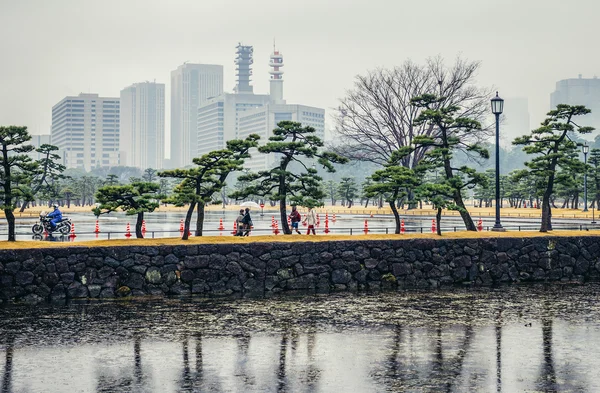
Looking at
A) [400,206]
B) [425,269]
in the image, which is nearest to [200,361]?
[425,269]

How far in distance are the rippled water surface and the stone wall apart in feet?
3.45

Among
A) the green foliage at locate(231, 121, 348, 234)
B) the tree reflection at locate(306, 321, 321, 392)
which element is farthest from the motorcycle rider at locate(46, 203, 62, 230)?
the tree reflection at locate(306, 321, 321, 392)

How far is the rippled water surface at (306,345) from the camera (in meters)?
11.3

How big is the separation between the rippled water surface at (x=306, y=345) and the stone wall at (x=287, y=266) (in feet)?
3.45

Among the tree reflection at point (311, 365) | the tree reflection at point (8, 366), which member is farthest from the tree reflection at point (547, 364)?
the tree reflection at point (8, 366)

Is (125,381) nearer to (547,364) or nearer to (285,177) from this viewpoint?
(547,364)

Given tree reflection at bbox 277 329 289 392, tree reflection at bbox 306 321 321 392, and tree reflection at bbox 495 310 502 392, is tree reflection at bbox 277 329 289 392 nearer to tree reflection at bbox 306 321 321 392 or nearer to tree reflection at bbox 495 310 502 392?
tree reflection at bbox 306 321 321 392

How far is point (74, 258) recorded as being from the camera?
2025 cm

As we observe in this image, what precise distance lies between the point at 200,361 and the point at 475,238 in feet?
47.6

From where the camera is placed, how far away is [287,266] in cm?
2228

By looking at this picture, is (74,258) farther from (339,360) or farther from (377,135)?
(377,135)

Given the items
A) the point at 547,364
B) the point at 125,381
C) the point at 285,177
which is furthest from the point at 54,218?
the point at 547,364

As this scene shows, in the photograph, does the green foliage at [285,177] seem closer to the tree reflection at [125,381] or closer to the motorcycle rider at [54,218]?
the motorcycle rider at [54,218]

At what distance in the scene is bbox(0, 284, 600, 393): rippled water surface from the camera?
11281 millimetres
